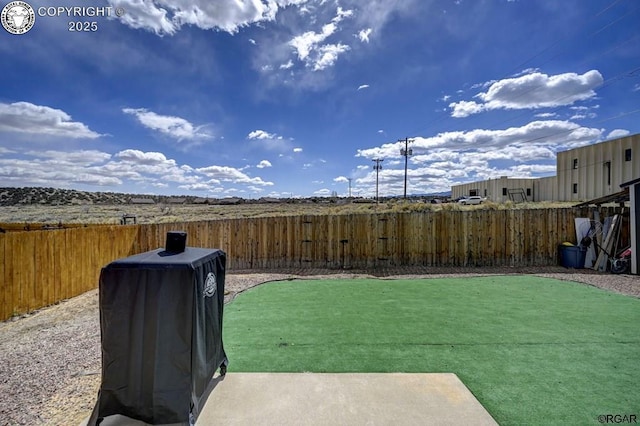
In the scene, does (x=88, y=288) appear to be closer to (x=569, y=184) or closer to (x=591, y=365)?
(x=591, y=365)

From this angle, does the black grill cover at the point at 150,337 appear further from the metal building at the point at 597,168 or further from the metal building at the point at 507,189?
the metal building at the point at 507,189

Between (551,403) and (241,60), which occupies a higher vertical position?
(241,60)

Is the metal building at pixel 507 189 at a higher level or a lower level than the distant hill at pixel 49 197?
higher

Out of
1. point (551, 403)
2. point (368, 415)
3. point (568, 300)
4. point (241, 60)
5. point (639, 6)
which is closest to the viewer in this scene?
point (368, 415)

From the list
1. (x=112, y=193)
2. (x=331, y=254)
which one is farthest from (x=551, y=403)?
(x=112, y=193)

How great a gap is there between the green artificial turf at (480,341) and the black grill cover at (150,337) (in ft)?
4.07

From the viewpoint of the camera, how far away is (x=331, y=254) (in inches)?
397

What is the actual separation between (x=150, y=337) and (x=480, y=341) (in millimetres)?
3717

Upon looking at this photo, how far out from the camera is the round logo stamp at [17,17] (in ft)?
20.9

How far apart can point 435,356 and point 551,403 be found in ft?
Result: 3.67

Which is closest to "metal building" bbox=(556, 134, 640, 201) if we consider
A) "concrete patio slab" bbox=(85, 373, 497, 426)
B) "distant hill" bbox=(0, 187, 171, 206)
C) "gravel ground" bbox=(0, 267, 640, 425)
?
"gravel ground" bbox=(0, 267, 640, 425)

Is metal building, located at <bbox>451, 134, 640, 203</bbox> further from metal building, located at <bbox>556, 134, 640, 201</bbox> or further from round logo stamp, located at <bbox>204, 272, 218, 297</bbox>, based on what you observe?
round logo stamp, located at <bbox>204, 272, 218, 297</bbox>

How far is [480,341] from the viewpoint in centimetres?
399

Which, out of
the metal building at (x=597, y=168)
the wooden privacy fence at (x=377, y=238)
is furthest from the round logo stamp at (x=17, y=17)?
the metal building at (x=597, y=168)
